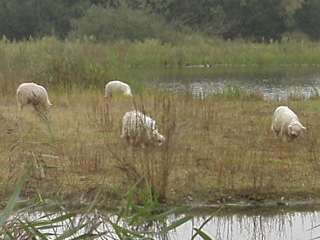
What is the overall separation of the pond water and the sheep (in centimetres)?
→ 710

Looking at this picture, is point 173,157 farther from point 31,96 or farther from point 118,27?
point 118,27

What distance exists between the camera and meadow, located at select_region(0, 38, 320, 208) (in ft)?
20.8

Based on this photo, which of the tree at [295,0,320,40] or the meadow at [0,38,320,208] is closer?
the meadow at [0,38,320,208]

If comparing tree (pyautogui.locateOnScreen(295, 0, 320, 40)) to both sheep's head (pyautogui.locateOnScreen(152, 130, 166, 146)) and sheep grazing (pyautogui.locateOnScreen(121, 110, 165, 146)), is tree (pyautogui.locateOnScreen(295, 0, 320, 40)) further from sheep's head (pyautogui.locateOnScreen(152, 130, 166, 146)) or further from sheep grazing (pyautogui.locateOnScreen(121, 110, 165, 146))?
sheep's head (pyautogui.locateOnScreen(152, 130, 166, 146))

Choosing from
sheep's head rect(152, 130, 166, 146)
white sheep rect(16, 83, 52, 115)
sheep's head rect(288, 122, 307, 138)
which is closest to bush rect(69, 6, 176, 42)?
white sheep rect(16, 83, 52, 115)

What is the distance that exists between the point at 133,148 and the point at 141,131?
0.45 metres

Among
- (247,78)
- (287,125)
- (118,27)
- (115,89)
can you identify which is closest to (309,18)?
(118,27)

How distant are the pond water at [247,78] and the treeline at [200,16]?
14.1 m

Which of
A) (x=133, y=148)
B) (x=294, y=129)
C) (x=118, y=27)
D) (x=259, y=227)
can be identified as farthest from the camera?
(x=118, y=27)

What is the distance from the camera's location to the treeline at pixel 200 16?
134 feet

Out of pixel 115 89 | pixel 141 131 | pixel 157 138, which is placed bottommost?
pixel 115 89

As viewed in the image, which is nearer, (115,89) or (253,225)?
(253,225)

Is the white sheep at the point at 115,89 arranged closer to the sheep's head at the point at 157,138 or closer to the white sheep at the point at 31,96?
the white sheep at the point at 31,96

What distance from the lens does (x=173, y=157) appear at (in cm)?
745
